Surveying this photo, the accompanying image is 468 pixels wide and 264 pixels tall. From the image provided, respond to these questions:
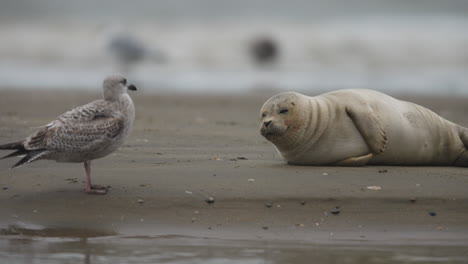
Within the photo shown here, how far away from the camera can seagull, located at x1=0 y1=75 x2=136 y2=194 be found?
677cm

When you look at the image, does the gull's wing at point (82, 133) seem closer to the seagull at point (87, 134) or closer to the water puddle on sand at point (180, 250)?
the seagull at point (87, 134)

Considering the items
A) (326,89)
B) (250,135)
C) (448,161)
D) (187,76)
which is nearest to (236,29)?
(187,76)

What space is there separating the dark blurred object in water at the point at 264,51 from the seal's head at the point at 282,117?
1828 centimetres

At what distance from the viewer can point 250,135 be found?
1019 centimetres

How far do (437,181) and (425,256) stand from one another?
1.54 m

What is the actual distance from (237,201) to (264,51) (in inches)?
776

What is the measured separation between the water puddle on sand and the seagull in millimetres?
650

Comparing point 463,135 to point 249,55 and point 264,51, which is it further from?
point 249,55

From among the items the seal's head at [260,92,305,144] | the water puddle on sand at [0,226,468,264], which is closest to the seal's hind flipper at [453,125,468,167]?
the seal's head at [260,92,305,144]

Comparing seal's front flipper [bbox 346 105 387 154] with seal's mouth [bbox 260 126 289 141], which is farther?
seal's front flipper [bbox 346 105 387 154]

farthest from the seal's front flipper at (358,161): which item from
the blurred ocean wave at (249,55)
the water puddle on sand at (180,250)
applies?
the blurred ocean wave at (249,55)

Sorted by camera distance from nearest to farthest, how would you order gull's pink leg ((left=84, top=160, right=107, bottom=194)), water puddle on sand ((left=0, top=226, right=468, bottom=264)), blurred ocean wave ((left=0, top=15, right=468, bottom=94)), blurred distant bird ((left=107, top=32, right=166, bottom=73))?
water puddle on sand ((left=0, top=226, right=468, bottom=264))
gull's pink leg ((left=84, top=160, right=107, bottom=194))
blurred ocean wave ((left=0, top=15, right=468, bottom=94))
blurred distant bird ((left=107, top=32, right=166, bottom=73))

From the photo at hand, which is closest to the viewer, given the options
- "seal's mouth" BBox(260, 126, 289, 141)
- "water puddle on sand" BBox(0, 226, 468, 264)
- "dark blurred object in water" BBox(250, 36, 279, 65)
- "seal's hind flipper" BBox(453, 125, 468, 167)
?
"water puddle on sand" BBox(0, 226, 468, 264)

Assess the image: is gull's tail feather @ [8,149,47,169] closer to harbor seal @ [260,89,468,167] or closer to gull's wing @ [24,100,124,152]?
gull's wing @ [24,100,124,152]
